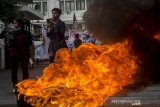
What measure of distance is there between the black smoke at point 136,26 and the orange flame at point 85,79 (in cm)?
14

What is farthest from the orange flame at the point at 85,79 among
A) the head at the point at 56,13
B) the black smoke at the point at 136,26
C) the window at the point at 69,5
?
the window at the point at 69,5

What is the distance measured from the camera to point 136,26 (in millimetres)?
7918

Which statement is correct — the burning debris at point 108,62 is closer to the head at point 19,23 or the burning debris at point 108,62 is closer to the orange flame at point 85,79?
the orange flame at point 85,79

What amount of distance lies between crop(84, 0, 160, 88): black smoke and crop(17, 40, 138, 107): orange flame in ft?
0.46

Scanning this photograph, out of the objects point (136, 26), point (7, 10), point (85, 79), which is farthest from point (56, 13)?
point (7, 10)

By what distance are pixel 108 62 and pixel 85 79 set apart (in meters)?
0.44

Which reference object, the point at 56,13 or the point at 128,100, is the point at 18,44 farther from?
the point at 128,100

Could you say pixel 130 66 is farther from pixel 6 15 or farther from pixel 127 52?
pixel 6 15

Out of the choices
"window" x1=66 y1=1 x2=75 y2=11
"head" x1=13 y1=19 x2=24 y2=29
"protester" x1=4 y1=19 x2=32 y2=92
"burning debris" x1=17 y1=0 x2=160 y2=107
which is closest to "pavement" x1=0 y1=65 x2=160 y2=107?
"protester" x1=4 y1=19 x2=32 y2=92

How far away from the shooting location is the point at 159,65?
26.1 feet

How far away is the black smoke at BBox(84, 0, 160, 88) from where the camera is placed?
25.6 ft

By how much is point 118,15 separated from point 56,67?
1.23m

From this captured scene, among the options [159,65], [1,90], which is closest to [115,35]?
[159,65]

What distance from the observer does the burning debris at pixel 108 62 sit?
25.2 feet
